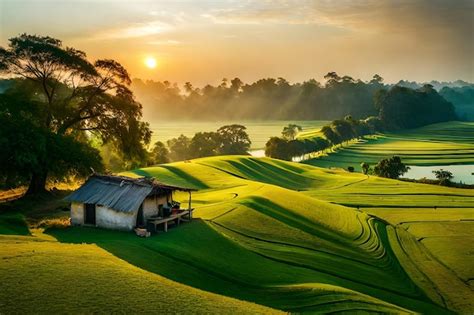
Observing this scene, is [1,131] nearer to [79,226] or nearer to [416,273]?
[79,226]

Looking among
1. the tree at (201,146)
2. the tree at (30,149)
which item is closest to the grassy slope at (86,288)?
the tree at (30,149)

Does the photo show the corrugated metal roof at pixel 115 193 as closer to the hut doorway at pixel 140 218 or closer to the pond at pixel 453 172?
the hut doorway at pixel 140 218

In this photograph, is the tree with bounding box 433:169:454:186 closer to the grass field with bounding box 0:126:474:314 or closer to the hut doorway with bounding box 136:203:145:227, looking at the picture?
the grass field with bounding box 0:126:474:314

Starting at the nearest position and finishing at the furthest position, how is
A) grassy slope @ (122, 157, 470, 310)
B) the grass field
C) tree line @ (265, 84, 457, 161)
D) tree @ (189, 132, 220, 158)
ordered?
the grass field
grassy slope @ (122, 157, 470, 310)
tree @ (189, 132, 220, 158)
tree line @ (265, 84, 457, 161)

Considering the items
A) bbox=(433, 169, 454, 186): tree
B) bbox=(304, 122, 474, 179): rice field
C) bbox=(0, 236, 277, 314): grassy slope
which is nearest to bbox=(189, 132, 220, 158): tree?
bbox=(304, 122, 474, 179): rice field

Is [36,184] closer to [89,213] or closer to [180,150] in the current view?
[89,213]

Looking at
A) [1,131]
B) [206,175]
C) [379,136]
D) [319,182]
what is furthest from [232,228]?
[379,136]
